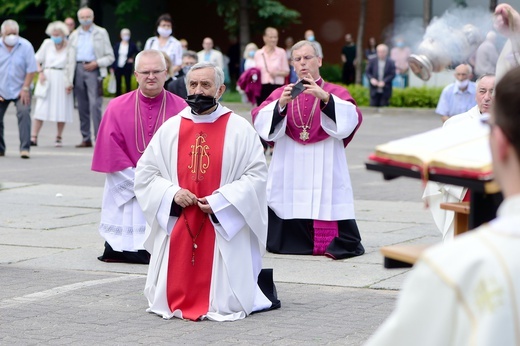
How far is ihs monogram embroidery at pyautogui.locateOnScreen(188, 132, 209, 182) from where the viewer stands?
6699 millimetres

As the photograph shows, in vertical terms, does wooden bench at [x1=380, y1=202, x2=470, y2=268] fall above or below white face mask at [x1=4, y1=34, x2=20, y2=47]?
below

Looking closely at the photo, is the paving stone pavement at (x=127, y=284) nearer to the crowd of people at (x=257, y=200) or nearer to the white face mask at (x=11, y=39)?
the crowd of people at (x=257, y=200)

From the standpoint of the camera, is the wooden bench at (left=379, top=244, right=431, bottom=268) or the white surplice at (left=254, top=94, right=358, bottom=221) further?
the white surplice at (left=254, top=94, right=358, bottom=221)

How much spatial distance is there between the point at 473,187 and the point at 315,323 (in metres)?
3.52

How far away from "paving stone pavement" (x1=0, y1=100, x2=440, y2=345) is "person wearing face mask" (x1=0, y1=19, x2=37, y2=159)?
2.86 metres

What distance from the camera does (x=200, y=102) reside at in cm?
677

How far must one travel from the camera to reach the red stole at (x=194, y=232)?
21.6 feet

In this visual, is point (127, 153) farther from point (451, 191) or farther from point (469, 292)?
point (469, 292)

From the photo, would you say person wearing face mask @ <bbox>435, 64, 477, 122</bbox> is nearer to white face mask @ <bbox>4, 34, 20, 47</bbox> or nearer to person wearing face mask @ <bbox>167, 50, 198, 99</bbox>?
person wearing face mask @ <bbox>167, 50, 198, 99</bbox>

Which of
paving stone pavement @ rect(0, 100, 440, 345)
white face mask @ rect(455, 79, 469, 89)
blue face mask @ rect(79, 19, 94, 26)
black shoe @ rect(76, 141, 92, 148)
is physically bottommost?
black shoe @ rect(76, 141, 92, 148)

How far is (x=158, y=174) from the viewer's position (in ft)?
22.3

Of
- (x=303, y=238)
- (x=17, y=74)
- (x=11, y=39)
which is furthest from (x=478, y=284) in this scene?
(x=11, y=39)

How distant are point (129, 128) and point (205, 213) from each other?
80.4 inches

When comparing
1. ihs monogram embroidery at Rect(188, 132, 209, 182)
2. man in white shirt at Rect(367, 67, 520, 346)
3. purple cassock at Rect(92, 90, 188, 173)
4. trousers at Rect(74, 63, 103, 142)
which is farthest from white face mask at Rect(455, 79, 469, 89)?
man in white shirt at Rect(367, 67, 520, 346)
